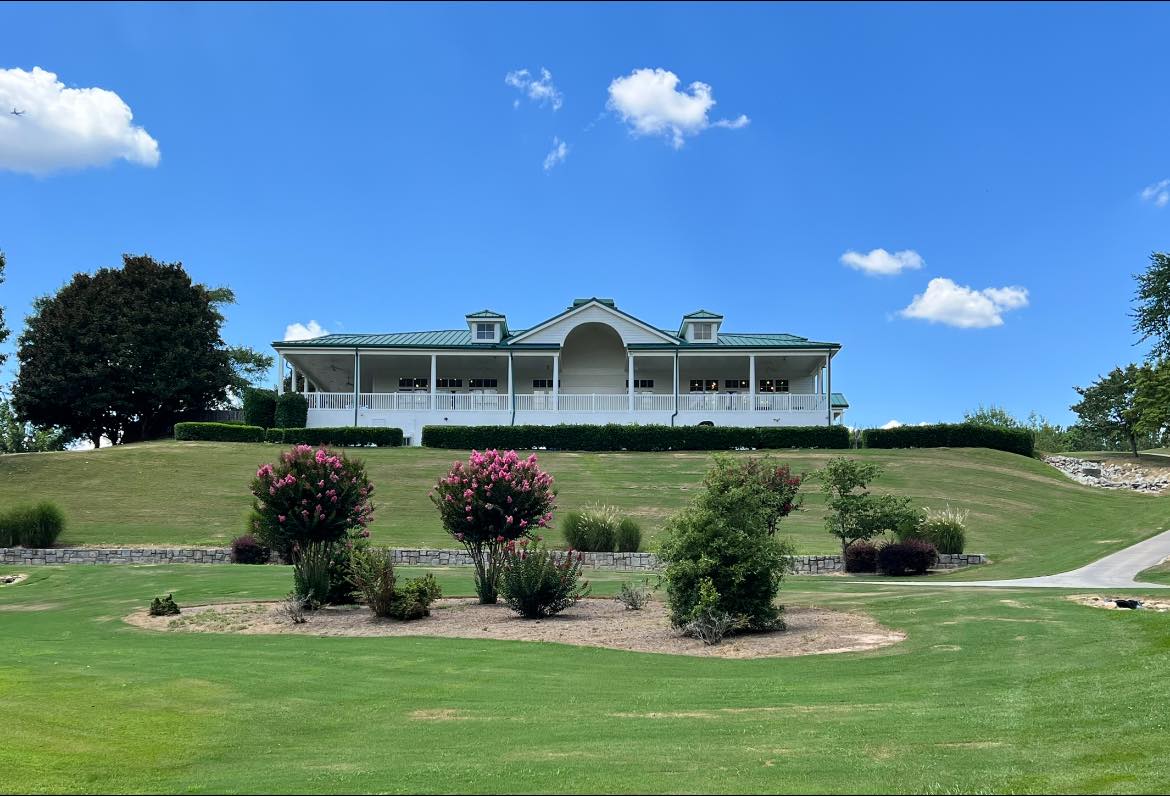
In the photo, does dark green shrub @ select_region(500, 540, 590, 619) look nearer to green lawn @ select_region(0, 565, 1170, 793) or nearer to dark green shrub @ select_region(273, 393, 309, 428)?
green lawn @ select_region(0, 565, 1170, 793)

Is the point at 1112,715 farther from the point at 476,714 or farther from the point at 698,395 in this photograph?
the point at 698,395

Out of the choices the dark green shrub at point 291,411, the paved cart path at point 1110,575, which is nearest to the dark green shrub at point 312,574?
the paved cart path at point 1110,575

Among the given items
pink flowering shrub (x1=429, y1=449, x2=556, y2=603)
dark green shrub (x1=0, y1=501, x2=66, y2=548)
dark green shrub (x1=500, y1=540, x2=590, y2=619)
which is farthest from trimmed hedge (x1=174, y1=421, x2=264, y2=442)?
dark green shrub (x1=500, y1=540, x2=590, y2=619)

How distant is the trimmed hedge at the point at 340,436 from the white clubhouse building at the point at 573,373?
2.66 meters

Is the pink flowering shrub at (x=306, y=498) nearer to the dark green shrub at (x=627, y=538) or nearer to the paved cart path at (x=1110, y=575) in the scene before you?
the dark green shrub at (x=627, y=538)

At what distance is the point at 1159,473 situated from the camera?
4781 centimetres

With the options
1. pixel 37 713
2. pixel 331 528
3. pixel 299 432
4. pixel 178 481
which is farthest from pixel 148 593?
pixel 299 432

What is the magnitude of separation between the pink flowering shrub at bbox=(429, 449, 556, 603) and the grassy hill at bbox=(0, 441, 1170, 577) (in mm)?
9880

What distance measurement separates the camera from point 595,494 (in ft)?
110

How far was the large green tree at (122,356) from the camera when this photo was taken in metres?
51.6

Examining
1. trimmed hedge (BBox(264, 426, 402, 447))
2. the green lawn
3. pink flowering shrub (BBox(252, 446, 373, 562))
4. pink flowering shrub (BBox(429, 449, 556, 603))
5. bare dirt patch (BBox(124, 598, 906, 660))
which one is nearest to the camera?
the green lawn

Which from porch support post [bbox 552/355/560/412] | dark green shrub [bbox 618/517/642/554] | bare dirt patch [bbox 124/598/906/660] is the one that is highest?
porch support post [bbox 552/355/560/412]

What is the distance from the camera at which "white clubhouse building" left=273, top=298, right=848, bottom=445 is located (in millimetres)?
48188

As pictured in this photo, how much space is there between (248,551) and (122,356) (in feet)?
107
